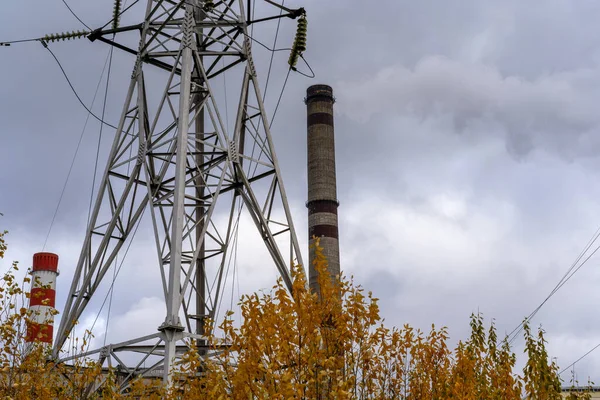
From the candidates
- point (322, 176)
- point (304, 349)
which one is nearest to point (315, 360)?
point (304, 349)

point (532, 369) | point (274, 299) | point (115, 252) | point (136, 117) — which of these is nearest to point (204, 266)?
point (115, 252)

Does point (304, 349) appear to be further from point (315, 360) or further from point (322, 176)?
point (322, 176)

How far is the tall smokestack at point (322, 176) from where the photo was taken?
123 ft

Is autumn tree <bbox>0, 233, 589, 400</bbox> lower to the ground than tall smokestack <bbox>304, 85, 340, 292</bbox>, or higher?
lower

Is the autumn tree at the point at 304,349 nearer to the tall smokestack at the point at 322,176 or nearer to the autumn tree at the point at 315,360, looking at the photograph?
the autumn tree at the point at 315,360

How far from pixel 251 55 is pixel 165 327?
21.8ft

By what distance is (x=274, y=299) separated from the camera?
8578mm

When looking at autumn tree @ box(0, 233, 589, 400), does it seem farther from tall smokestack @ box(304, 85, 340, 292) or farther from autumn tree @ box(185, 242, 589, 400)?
tall smokestack @ box(304, 85, 340, 292)

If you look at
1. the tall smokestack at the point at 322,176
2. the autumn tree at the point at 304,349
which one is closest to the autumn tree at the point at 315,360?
the autumn tree at the point at 304,349

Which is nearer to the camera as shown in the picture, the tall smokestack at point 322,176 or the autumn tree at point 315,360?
the autumn tree at point 315,360

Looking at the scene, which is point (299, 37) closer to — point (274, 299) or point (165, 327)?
point (165, 327)

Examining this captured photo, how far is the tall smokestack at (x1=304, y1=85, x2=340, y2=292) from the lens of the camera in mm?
37438

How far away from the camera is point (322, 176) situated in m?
38.7

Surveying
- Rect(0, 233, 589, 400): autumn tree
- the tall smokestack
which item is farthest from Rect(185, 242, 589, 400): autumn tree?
the tall smokestack
